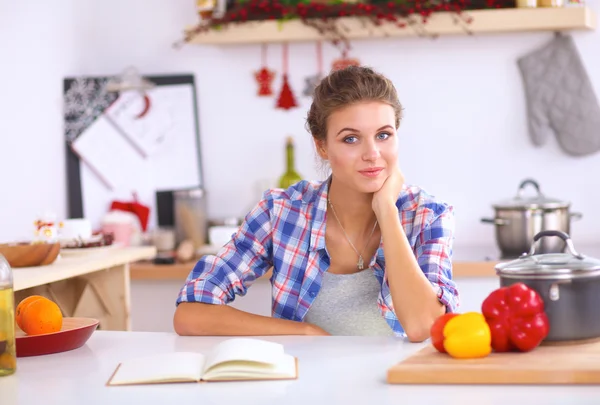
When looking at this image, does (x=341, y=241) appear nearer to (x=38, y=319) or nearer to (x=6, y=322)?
(x=38, y=319)

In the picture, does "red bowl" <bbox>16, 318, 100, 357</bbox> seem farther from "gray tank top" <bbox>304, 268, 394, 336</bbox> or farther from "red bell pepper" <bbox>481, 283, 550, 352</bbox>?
"red bell pepper" <bbox>481, 283, 550, 352</bbox>

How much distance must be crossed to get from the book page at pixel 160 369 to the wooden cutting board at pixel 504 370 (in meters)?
0.34

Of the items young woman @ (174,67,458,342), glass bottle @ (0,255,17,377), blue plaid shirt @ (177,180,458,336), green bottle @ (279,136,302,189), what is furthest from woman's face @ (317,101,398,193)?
green bottle @ (279,136,302,189)

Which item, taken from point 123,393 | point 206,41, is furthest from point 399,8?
point 123,393

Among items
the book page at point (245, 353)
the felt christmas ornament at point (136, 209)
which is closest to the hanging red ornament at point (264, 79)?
the felt christmas ornament at point (136, 209)

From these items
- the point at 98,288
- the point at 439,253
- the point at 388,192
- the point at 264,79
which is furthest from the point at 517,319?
the point at 264,79

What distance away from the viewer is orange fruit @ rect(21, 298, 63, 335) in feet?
5.92

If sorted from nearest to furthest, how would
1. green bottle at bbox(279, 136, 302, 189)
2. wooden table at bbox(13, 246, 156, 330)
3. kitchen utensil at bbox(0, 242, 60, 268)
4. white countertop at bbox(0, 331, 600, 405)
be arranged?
white countertop at bbox(0, 331, 600, 405)
kitchen utensil at bbox(0, 242, 60, 268)
wooden table at bbox(13, 246, 156, 330)
green bottle at bbox(279, 136, 302, 189)

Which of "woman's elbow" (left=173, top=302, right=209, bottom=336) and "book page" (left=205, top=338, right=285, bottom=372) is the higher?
"book page" (left=205, top=338, right=285, bottom=372)

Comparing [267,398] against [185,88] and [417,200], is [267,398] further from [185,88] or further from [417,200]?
[185,88]

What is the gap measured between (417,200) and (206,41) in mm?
1884

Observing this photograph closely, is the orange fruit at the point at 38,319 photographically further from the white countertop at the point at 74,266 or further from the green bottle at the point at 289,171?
the green bottle at the point at 289,171

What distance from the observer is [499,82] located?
3957mm

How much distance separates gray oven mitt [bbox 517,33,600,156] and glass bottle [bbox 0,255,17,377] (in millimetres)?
2817
